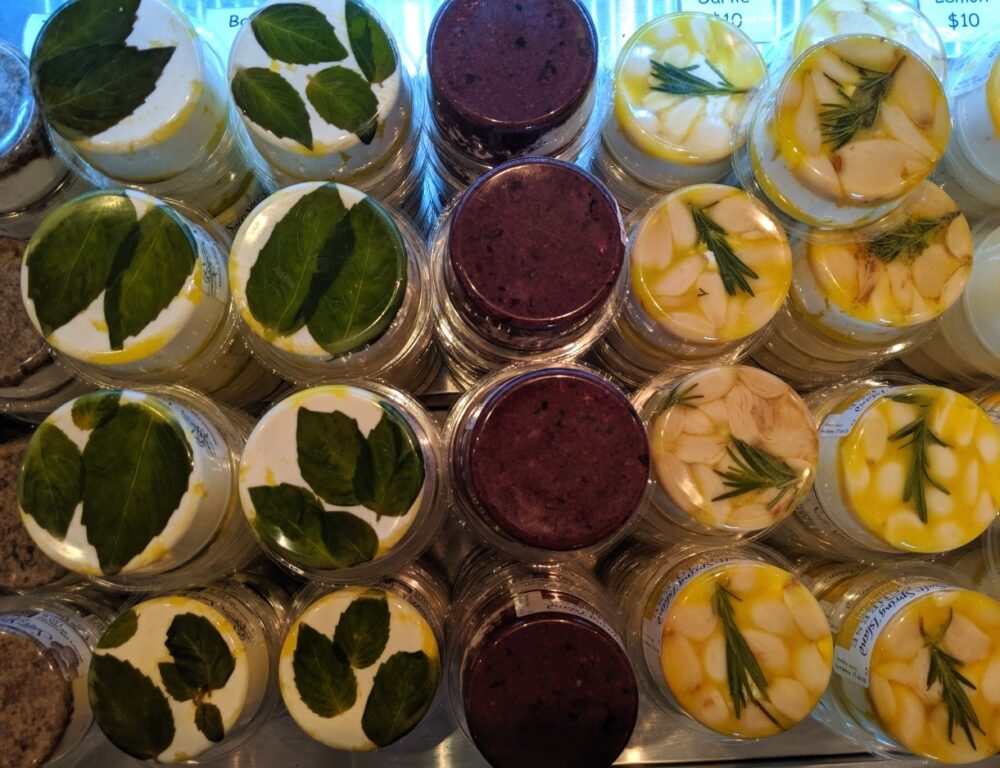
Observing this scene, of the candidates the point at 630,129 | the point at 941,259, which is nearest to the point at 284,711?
the point at 630,129

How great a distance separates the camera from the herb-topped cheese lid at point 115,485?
0.71 meters

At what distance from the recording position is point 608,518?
2.35 ft

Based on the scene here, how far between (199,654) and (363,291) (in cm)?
45

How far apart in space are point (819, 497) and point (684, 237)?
14.8 inches

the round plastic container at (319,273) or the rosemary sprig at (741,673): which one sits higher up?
the round plastic container at (319,273)

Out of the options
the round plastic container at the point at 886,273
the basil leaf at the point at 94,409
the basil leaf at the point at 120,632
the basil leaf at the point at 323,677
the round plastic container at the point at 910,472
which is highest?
the round plastic container at the point at 886,273

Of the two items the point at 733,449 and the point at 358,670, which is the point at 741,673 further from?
the point at 358,670

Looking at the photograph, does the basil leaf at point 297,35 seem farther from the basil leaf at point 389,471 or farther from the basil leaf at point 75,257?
the basil leaf at point 389,471

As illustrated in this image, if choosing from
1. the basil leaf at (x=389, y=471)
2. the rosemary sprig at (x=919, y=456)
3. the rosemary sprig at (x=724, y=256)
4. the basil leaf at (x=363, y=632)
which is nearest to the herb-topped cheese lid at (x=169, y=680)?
the basil leaf at (x=363, y=632)

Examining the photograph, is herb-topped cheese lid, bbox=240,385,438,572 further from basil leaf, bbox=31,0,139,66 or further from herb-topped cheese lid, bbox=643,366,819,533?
basil leaf, bbox=31,0,139,66

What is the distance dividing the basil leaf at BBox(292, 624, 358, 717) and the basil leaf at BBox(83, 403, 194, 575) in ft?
0.69

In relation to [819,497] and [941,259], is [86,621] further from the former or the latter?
[941,259]

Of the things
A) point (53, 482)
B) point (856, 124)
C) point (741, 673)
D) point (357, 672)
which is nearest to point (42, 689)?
point (53, 482)

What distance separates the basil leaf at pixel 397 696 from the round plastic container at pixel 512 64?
61cm
